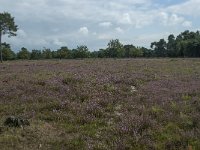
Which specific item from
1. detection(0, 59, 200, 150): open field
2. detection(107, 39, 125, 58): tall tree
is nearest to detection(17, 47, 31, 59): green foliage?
detection(107, 39, 125, 58): tall tree

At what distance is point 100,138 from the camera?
40.0ft

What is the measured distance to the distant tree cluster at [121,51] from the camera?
415ft

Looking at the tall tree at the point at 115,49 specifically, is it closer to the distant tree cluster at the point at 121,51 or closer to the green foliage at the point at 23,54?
the distant tree cluster at the point at 121,51

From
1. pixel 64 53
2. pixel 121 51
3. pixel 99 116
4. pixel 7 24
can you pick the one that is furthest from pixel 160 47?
pixel 99 116

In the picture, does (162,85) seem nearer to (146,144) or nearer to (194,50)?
(146,144)

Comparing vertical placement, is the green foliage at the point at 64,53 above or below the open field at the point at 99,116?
below

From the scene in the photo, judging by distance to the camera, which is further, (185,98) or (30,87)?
(30,87)

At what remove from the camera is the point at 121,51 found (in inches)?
5925

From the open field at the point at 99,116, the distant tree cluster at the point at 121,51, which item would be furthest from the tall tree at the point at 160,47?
the open field at the point at 99,116

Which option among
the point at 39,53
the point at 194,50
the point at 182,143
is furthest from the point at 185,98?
the point at 39,53

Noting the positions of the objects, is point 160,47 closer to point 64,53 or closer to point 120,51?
point 120,51

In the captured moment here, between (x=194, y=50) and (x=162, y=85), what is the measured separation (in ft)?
346

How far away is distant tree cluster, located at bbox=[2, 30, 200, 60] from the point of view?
126 metres

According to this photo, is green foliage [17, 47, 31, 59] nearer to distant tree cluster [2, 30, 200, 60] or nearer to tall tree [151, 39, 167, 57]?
distant tree cluster [2, 30, 200, 60]
